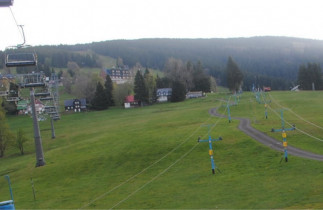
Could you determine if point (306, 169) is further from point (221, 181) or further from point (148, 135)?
point (148, 135)

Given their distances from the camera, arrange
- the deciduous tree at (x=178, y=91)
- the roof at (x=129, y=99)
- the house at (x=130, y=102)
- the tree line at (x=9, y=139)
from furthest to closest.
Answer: the roof at (x=129, y=99)
the house at (x=130, y=102)
the deciduous tree at (x=178, y=91)
the tree line at (x=9, y=139)

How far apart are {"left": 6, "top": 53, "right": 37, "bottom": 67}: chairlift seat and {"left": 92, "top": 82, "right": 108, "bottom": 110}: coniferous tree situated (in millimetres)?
91633

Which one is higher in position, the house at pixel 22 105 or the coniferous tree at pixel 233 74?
the coniferous tree at pixel 233 74

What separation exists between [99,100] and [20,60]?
303 feet

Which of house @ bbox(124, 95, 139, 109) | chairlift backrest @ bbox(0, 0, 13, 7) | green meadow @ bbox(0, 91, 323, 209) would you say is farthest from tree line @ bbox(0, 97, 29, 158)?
house @ bbox(124, 95, 139, 109)

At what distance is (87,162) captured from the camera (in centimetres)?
4650

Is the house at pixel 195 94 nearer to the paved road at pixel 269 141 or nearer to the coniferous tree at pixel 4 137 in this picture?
the paved road at pixel 269 141

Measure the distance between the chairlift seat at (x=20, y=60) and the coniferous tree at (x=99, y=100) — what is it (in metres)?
91.6

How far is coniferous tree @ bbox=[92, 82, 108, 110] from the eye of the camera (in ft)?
443

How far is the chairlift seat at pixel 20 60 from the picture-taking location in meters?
41.9

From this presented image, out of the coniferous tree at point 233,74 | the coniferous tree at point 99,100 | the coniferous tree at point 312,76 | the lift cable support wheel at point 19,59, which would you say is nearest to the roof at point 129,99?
the coniferous tree at point 99,100

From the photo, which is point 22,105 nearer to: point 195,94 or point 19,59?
point 19,59

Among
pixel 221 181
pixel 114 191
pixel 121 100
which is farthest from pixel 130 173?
pixel 121 100

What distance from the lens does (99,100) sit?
443 feet
